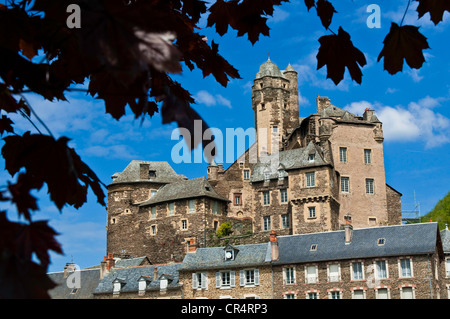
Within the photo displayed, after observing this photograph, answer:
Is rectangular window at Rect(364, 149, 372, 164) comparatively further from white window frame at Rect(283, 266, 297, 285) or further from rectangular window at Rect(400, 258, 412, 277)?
white window frame at Rect(283, 266, 297, 285)

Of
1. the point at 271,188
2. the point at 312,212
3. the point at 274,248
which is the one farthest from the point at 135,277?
the point at 312,212

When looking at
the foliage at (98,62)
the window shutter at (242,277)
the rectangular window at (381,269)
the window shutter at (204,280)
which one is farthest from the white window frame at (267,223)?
the foliage at (98,62)

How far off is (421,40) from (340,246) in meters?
37.4

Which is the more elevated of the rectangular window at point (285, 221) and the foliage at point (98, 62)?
the rectangular window at point (285, 221)

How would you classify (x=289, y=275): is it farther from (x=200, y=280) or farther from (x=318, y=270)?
(x=200, y=280)

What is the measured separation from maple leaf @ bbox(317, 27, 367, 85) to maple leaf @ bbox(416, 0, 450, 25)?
0.39 metres

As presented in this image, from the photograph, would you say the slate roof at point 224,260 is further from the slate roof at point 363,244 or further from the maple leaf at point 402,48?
the maple leaf at point 402,48

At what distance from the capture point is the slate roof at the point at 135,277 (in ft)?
142

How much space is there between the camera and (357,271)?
37562mm

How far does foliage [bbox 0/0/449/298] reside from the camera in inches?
69.0

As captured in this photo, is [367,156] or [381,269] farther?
[367,156]

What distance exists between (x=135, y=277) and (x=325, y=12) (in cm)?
4427

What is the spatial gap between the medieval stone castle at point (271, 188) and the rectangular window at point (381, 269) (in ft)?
27.0
